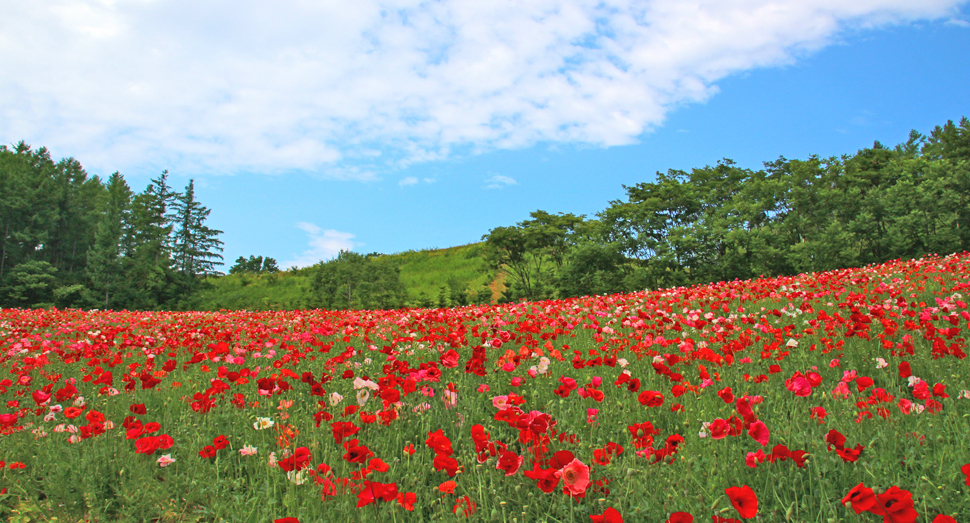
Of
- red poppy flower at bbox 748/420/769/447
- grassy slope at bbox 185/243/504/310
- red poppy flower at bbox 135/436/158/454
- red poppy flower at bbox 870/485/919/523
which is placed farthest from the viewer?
grassy slope at bbox 185/243/504/310

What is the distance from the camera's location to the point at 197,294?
35.0 metres

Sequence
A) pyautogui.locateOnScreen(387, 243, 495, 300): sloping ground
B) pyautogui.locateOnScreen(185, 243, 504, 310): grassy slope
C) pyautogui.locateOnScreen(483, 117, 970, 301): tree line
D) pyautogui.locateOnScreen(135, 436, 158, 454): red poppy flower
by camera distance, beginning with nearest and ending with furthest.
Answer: pyautogui.locateOnScreen(135, 436, 158, 454): red poppy flower < pyautogui.locateOnScreen(483, 117, 970, 301): tree line < pyautogui.locateOnScreen(387, 243, 495, 300): sloping ground < pyautogui.locateOnScreen(185, 243, 504, 310): grassy slope

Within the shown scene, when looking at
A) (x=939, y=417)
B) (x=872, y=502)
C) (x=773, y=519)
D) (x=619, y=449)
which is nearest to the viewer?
(x=872, y=502)

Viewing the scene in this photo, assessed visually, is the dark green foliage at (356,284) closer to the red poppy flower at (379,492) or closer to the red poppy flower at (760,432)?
the red poppy flower at (379,492)

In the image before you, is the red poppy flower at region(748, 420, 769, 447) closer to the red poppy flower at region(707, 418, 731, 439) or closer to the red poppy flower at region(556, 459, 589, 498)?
the red poppy flower at region(707, 418, 731, 439)

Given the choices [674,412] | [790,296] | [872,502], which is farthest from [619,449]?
[790,296]

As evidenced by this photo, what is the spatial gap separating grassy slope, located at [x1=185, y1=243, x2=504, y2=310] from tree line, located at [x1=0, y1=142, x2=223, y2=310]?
86.7 inches

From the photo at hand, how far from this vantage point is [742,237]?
2150 centimetres

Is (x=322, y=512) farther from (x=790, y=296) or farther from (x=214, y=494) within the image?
(x=790, y=296)

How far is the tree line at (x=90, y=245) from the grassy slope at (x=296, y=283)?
7.23 feet

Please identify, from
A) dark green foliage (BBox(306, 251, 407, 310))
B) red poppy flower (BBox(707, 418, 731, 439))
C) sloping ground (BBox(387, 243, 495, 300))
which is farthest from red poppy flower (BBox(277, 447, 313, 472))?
sloping ground (BBox(387, 243, 495, 300))

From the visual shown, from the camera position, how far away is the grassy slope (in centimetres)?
2967

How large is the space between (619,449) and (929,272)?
11.4 metres

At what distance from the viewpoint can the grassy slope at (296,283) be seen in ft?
97.3
